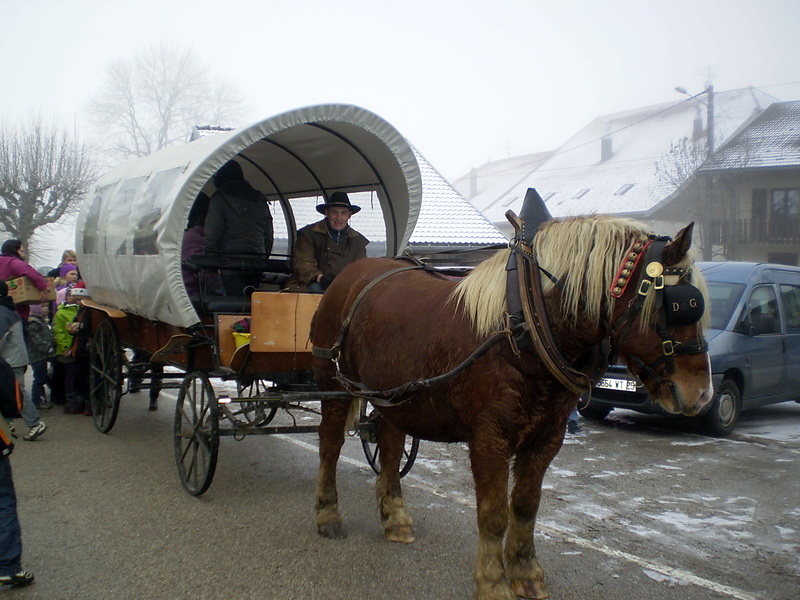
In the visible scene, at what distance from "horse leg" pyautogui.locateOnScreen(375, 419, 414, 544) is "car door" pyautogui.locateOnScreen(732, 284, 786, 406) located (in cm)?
473

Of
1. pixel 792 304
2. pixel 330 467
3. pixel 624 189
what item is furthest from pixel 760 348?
pixel 624 189

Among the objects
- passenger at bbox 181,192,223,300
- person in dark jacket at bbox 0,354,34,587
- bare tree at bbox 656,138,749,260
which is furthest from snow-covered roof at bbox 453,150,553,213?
person in dark jacket at bbox 0,354,34,587

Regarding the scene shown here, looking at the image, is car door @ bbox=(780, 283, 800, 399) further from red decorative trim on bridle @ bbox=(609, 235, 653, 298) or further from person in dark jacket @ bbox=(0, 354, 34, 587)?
person in dark jacket @ bbox=(0, 354, 34, 587)

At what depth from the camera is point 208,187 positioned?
7160 mm

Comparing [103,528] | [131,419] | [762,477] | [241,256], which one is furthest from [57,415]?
[762,477]

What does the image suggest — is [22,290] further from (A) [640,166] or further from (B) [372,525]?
(A) [640,166]

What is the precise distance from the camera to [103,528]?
14.6 ft

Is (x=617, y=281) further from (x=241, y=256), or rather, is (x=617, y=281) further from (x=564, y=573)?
(x=241, y=256)

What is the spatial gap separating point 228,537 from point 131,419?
168 inches

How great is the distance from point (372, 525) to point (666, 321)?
2506mm

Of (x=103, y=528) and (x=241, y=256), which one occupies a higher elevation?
(x=241, y=256)

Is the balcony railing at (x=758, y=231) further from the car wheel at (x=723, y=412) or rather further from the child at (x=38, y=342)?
the child at (x=38, y=342)

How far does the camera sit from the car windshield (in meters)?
7.90

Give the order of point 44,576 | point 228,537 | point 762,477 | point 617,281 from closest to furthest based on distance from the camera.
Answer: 1. point 617,281
2. point 44,576
3. point 228,537
4. point 762,477
